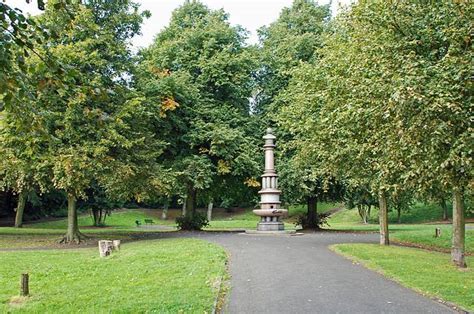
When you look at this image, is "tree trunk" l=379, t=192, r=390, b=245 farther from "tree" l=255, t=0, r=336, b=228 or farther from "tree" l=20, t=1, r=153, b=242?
"tree" l=20, t=1, r=153, b=242

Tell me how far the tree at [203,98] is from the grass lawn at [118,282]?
1028 cm

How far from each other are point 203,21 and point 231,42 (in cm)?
337

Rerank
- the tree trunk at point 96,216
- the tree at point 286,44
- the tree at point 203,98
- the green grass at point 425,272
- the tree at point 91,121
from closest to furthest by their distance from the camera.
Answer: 1. the green grass at point 425,272
2. the tree at point 91,121
3. the tree at point 203,98
4. the tree at point 286,44
5. the tree trunk at point 96,216

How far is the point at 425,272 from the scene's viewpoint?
11.1 m

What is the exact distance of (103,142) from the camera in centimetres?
1859

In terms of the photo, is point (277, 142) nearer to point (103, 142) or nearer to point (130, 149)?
point (130, 149)

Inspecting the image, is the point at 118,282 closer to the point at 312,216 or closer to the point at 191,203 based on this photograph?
the point at 191,203

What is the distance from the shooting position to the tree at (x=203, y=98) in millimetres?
25719

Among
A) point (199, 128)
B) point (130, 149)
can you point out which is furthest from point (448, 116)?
point (199, 128)

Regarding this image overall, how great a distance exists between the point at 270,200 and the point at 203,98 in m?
7.61

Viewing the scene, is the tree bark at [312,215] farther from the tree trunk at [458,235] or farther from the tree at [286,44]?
the tree trunk at [458,235]

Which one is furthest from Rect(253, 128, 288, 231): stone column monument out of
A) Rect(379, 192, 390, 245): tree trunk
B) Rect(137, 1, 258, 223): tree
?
Rect(379, 192, 390, 245): tree trunk

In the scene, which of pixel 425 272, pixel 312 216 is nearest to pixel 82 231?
pixel 312 216

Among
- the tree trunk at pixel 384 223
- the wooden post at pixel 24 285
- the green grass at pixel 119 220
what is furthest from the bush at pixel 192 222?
the wooden post at pixel 24 285
